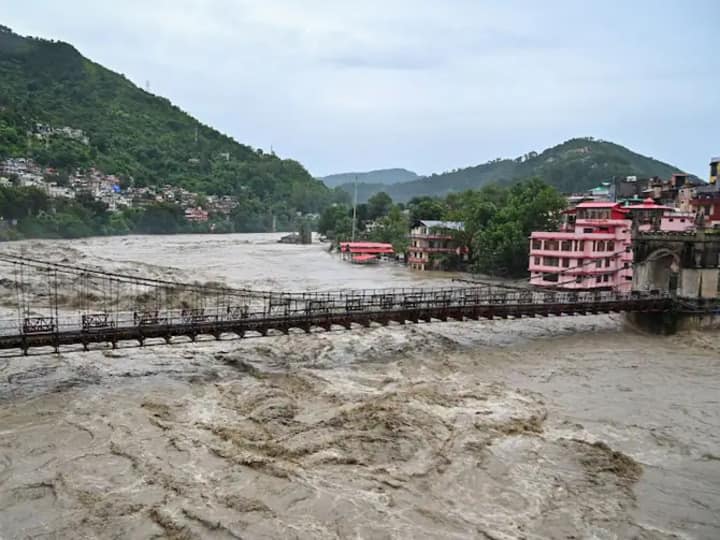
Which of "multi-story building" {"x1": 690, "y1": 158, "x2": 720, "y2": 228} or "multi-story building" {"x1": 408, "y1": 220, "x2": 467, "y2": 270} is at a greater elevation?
"multi-story building" {"x1": 690, "y1": 158, "x2": 720, "y2": 228}

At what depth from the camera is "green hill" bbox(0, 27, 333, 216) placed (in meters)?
106

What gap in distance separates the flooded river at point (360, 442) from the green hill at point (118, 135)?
289 ft

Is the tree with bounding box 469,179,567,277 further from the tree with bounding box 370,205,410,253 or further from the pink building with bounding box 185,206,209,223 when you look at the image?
the pink building with bounding box 185,206,209,223

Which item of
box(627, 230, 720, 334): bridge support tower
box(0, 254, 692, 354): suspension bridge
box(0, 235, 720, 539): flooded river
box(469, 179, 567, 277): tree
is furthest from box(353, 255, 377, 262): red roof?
box(0, 235, 720, 539): flooded river

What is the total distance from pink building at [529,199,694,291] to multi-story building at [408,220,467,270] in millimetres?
16194

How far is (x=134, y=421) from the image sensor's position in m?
16.8

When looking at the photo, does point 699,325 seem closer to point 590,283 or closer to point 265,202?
point 590,283

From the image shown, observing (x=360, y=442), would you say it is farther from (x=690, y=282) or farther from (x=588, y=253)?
(x=588, y=253)

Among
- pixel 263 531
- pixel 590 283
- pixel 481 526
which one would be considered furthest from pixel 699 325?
pixel 263 531

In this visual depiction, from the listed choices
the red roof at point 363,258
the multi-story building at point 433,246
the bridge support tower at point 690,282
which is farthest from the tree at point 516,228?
the red roof at point 363,258

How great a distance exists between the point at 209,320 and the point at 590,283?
2901 centimetres

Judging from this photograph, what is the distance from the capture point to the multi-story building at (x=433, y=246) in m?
60.9

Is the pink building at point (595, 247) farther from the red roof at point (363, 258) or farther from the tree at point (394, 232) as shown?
the red roof at point (363, 258)

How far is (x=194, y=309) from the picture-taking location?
23.5m
